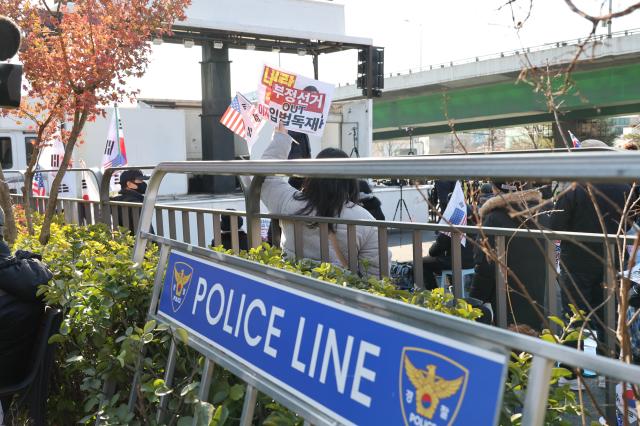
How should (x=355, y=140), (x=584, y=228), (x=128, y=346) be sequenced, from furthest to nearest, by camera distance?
(x=355, y=140)
(x=584, y=228)
(x=128, y=346)

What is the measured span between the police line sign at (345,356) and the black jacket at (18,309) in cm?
127

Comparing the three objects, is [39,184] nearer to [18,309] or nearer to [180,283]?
[18,309]

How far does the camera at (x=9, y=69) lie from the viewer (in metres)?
4.36

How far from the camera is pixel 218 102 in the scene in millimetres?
17766

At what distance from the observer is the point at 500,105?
98.9 feet

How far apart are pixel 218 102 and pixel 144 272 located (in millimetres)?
15345

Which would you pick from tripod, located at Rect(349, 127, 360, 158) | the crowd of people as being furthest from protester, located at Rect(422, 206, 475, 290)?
tripod, located at Rect(349, 127, 360, 158)

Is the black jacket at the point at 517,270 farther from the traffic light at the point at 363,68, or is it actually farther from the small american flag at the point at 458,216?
the traffic light at the point at 363,68

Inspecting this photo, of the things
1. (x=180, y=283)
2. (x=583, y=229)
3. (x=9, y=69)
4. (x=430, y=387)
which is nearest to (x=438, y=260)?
(x=583, y=229)

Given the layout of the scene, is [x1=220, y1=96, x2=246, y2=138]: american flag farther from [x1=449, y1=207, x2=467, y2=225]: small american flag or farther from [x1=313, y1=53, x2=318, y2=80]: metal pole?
[x1=313, y1=53, x2=318, y2=80]: metal pole

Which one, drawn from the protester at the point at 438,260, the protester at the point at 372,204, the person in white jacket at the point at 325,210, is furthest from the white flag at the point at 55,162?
the person in white jacket at the point at 325,210

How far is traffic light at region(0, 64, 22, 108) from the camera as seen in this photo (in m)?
4.42

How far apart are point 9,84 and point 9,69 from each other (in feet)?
0.34

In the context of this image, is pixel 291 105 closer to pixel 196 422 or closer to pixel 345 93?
pixel 196 422
